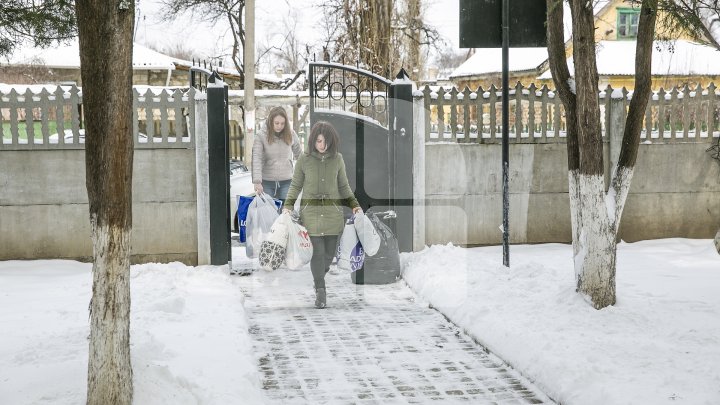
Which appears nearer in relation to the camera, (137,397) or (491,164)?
(137,397)

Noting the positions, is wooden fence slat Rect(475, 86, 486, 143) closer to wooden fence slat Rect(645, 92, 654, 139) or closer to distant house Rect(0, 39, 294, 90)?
wooden fence slat Rect(645, 92, 654, 139)

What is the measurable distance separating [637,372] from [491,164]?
540 centimetres

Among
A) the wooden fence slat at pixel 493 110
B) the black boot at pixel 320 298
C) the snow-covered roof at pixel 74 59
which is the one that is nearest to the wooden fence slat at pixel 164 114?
the black boot at pixel 320 298

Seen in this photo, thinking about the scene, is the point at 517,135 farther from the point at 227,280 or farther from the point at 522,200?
the point at 227,280

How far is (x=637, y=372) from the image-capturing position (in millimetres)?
5273

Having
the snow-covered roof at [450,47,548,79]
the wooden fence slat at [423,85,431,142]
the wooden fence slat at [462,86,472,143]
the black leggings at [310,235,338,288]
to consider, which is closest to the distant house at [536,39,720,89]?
the snow-covered roof at [450,47,548,79]

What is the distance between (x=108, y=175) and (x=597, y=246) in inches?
171

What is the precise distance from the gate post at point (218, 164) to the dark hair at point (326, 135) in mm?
1804

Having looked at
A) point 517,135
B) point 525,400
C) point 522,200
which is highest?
point 517,135

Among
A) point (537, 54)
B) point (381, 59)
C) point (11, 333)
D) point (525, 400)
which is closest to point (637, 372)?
point (525, 400)

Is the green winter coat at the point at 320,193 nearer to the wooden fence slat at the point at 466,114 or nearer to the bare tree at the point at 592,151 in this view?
the bare tree at the point at 592,151

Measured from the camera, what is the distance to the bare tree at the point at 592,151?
679 centimetres

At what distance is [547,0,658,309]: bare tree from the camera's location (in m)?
6.79

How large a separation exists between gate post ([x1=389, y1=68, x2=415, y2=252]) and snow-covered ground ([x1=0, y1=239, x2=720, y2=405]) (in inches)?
20.9
